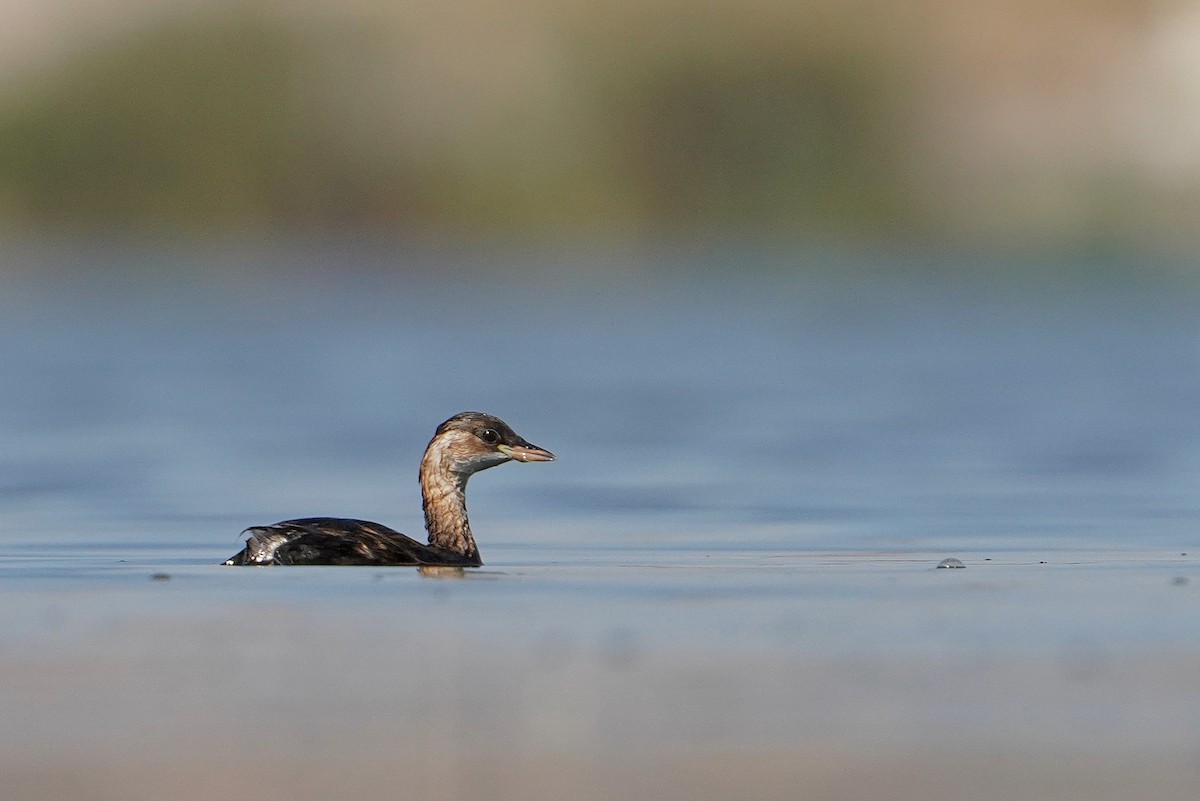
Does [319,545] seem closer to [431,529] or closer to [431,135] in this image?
[431,529]

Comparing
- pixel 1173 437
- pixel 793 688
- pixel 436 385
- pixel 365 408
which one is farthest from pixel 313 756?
pixel 436 385

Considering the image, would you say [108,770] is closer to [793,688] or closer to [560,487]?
[793,688]

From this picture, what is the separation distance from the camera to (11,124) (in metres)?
93.3

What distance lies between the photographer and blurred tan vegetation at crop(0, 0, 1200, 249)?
85688 mm

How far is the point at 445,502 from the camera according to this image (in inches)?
538

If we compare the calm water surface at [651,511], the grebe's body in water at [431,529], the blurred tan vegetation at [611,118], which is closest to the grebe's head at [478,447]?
the grebe's body in water at [431,529]

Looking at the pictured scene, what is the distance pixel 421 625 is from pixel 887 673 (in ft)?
6.20

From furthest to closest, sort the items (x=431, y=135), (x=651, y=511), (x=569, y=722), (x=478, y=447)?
1. (x=431, y=135)
2. (x=651, y=511)
3. (x=478, y=447)
4. (x=569, y=722)

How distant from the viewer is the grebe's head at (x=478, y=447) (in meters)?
13.8

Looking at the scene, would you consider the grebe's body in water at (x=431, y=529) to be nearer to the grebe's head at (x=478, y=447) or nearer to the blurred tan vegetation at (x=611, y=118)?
the grebe's head at (x=478, y=447)

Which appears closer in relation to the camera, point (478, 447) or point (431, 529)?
point (431, 529)

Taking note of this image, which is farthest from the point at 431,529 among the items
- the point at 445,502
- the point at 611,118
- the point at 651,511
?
the point at 611,118

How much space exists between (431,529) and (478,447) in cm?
46

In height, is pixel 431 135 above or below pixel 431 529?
above
